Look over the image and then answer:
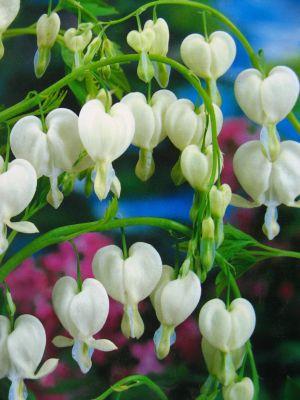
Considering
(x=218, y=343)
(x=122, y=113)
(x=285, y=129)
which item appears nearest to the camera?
(x=122, y=113)

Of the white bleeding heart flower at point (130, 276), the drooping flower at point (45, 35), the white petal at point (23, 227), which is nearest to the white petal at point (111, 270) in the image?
the white bleeding heart flower at point (130, 276)

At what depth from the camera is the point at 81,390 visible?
1574mm

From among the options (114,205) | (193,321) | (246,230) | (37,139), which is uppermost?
(37,139)

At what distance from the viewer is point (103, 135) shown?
117 centimetres

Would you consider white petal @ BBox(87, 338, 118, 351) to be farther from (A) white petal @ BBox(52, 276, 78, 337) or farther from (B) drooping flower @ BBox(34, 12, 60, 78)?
(B) drooping flower @ BBox(34, 12, 60, 78)

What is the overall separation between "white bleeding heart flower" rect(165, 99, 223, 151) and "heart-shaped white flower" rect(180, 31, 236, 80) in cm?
7

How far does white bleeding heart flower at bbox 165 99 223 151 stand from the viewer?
1.27 m

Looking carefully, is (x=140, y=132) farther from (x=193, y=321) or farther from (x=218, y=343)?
(x=193, y=321)

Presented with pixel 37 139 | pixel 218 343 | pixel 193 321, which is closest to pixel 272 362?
pixel 193 321

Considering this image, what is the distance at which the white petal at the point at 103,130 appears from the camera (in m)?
1.16

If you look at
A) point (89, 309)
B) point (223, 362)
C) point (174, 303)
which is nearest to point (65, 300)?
point (89, 309)

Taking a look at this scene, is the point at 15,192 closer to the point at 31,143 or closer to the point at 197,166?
the point at 31,143

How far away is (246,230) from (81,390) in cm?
45

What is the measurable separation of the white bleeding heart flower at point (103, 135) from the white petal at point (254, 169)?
0.22 meters
